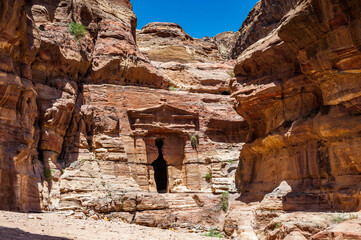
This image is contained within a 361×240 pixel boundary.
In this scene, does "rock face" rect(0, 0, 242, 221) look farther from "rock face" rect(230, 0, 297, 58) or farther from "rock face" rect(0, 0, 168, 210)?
"rock face" rect(230, 0, 297, 58)

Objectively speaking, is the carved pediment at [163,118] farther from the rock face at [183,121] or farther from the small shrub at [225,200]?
the small shrub at [225,200]

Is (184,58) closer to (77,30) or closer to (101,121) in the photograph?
(77,30)

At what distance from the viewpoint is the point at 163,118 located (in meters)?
27.0

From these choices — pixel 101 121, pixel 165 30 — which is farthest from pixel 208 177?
pixel 165 30

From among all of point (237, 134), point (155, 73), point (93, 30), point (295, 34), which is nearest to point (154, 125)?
point (155, 73)

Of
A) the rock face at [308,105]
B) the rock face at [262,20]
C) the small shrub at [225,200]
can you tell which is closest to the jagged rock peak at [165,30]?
the rock face at [262,20]

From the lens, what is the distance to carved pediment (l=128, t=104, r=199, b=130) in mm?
26078

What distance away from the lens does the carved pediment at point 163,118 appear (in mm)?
26078

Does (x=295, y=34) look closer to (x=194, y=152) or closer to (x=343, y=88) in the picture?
(x=343, y=88)

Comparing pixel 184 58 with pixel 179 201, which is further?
pixel 184 58

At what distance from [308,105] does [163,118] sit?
12862 mm

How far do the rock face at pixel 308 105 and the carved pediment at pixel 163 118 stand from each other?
8.35m

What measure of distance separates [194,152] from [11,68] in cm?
1392

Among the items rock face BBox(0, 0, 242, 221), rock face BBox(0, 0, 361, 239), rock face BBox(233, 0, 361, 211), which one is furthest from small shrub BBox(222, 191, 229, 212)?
rock face BBox(233, 0, 361, 211)
